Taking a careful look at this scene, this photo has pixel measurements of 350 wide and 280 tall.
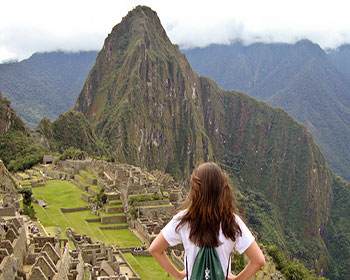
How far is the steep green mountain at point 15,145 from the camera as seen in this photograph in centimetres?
6047

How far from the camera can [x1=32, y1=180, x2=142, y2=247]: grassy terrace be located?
30672mm

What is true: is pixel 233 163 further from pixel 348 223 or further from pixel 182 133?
pixel 348 223

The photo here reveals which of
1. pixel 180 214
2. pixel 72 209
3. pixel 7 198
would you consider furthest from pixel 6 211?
pixel 180 214

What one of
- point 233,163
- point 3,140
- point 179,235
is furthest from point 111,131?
point 179,235

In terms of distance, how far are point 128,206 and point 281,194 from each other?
140 metres

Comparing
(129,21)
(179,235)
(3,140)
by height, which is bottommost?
(3,140)

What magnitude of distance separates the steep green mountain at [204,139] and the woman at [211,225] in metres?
99.5

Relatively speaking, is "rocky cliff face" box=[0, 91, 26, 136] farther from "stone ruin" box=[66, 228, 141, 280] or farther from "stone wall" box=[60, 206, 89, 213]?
"stone ruin" box=[66, 228, 141, 280]

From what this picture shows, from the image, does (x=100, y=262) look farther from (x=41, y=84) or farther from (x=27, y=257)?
(x=41, y=84)

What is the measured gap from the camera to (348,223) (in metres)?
141

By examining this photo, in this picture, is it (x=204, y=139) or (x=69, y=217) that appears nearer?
(x=69, y=217)

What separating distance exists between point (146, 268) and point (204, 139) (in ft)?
451

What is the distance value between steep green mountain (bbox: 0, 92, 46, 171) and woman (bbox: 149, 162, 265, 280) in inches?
2191

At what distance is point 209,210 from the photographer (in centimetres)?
534
